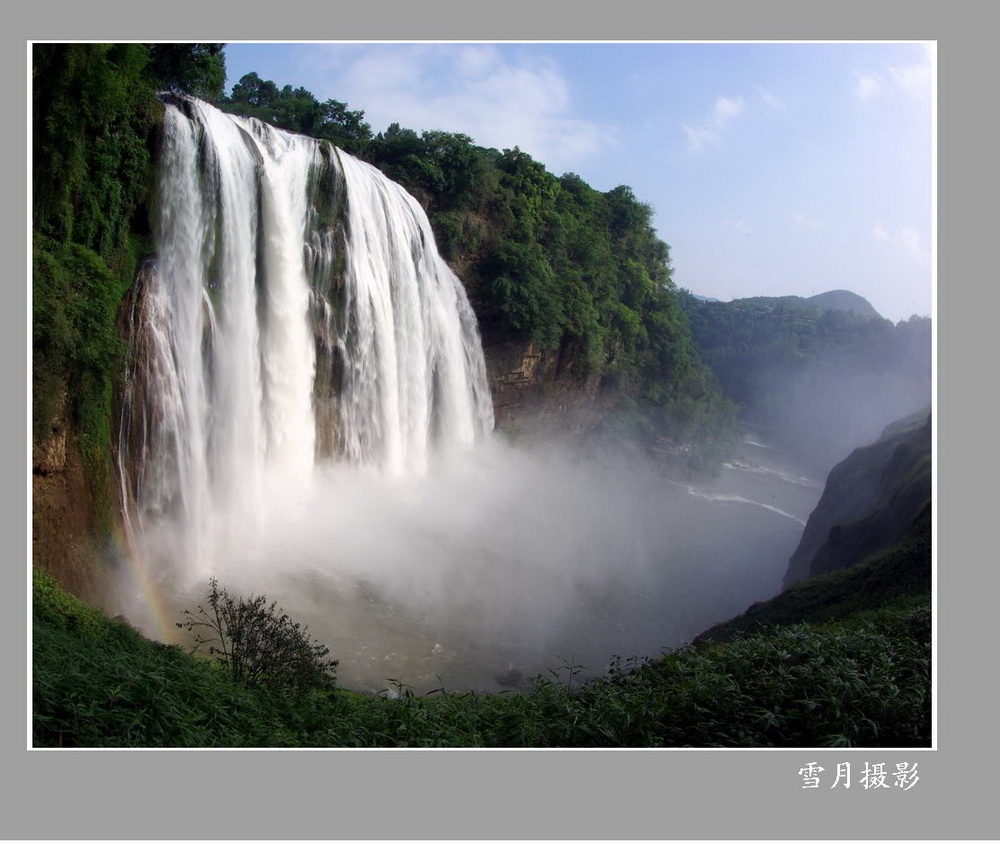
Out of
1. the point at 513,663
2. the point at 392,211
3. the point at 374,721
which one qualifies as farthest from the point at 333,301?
the point at 374,721

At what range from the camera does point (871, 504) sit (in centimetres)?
1369

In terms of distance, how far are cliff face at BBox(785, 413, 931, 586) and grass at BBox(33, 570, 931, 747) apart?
17.1ft

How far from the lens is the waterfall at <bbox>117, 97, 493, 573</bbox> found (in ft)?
32.6

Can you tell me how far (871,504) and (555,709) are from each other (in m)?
10.3

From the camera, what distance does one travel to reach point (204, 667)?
21.2 feet

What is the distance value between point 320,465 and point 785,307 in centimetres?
3392

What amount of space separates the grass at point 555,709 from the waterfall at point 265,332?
4.41 meters

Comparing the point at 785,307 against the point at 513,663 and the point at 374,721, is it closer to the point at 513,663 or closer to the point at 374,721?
the point at 513,663

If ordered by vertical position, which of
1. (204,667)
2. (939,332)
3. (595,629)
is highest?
(939,332)

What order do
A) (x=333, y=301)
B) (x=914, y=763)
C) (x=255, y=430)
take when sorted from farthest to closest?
(x=333, y=301) → (x=255, y=430) → (x=914, y=763)

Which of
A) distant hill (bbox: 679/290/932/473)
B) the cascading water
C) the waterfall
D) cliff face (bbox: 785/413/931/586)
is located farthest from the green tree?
distant hill (bbox: 679/290/932/473)

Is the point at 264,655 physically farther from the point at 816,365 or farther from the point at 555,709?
the point at 816,365

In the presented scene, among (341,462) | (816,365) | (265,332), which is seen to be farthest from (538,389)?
(816,365)

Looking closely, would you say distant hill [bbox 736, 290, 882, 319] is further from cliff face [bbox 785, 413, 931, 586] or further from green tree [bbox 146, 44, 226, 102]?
green tree [bbox 146, 44, 226, 102]
